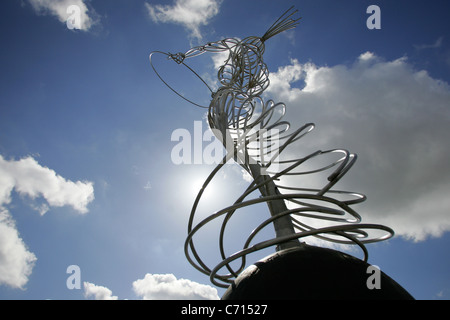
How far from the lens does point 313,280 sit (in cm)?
239

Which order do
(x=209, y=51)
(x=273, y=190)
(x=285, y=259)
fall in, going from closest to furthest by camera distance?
(x=285, y=259) → (x=273, y=190) → (x=209, y=51)

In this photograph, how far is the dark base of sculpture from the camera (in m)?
2.30

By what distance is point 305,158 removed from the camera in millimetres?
3863

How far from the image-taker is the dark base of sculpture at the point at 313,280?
7.54 ft
